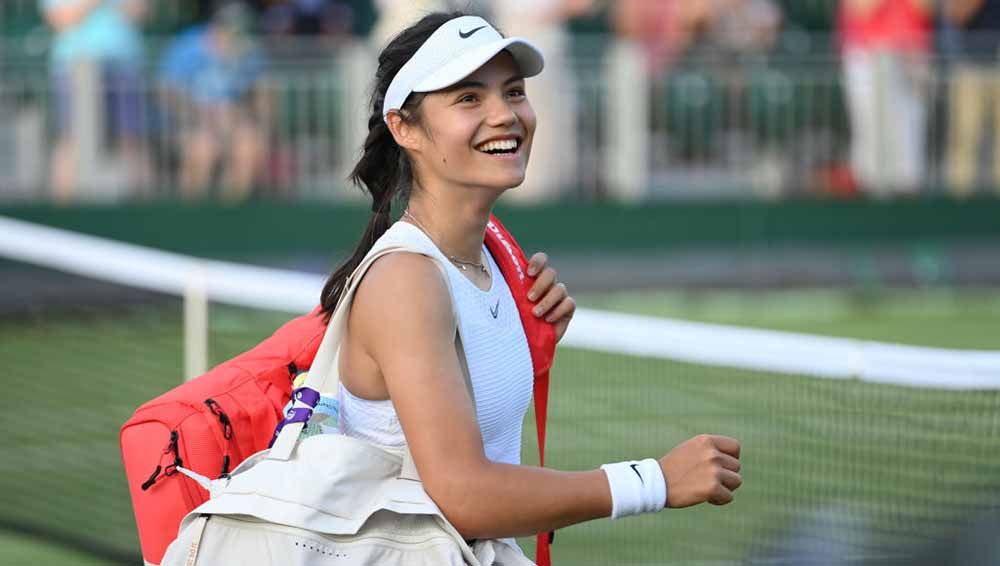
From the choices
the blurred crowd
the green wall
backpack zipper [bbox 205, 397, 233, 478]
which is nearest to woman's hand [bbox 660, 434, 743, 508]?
backpack zipper [bbox 205, 397, 233, 478]

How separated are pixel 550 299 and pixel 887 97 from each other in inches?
460

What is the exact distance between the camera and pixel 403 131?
3387mm

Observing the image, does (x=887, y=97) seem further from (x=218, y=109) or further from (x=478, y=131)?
(x=478, y=131)

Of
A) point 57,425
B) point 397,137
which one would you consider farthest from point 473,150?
point 57,425

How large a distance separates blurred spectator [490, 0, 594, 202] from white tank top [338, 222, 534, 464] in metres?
11.0

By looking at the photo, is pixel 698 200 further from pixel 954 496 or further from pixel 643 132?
pixel 954 496

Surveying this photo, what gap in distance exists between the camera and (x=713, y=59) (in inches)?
579

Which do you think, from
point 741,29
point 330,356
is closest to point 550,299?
point 330,356

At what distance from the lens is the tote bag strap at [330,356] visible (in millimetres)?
3170

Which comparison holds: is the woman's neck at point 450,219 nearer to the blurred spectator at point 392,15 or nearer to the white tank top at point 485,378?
the white tank top at point 485,378

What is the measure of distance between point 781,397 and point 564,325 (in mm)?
4742

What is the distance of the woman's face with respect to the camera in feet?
10.9

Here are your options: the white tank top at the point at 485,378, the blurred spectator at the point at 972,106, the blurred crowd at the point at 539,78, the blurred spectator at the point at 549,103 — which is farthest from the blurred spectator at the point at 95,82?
the white tank top at the point at 485,378

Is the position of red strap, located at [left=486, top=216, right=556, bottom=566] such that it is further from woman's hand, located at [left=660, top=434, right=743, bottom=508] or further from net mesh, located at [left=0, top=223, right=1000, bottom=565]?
net mesh, located at [left=0, top=223, right=1000, bottom=565]
